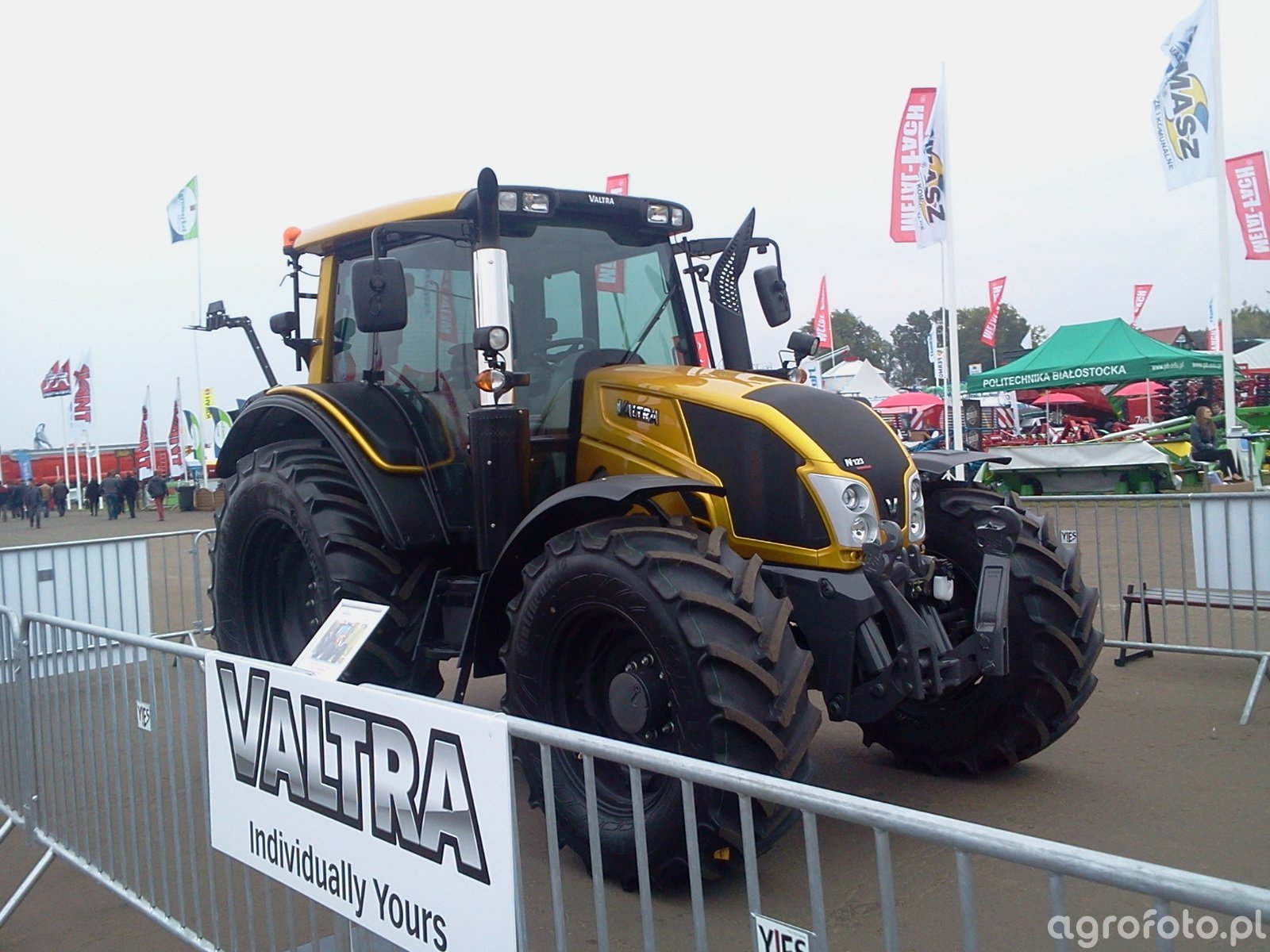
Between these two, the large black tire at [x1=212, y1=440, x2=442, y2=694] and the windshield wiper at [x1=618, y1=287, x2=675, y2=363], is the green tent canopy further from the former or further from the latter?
the large black tire at [x1=212, y1=440, x2=442, y2=694]

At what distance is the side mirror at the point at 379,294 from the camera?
4262 mm

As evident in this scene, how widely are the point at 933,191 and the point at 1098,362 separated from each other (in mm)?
5875

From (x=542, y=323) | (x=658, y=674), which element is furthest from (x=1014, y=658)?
(x=542, y=323)

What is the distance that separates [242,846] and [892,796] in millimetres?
2837

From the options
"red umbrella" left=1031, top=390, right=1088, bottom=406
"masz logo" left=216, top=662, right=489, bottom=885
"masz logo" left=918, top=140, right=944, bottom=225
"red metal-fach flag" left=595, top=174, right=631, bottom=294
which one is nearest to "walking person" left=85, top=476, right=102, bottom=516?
"masz logo" left=918, top=140, right=944, bottom=225

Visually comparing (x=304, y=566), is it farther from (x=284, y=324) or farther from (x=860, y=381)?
(x=860, y=381)

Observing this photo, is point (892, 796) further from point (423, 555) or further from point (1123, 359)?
point (1123, 359)

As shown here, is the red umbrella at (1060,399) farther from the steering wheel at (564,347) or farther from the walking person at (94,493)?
the walking person at (94,493)

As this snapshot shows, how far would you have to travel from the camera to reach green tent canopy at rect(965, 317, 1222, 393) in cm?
Answer: 2045

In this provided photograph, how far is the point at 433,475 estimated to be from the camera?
4949 millimetres

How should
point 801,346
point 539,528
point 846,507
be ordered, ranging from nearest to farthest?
1. point 846,507
2. point 539,528
3. point 801,346

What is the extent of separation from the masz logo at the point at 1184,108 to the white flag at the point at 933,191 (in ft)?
11.3

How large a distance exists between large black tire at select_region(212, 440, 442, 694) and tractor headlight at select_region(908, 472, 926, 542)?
7.47 ft

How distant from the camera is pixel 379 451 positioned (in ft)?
16.1
